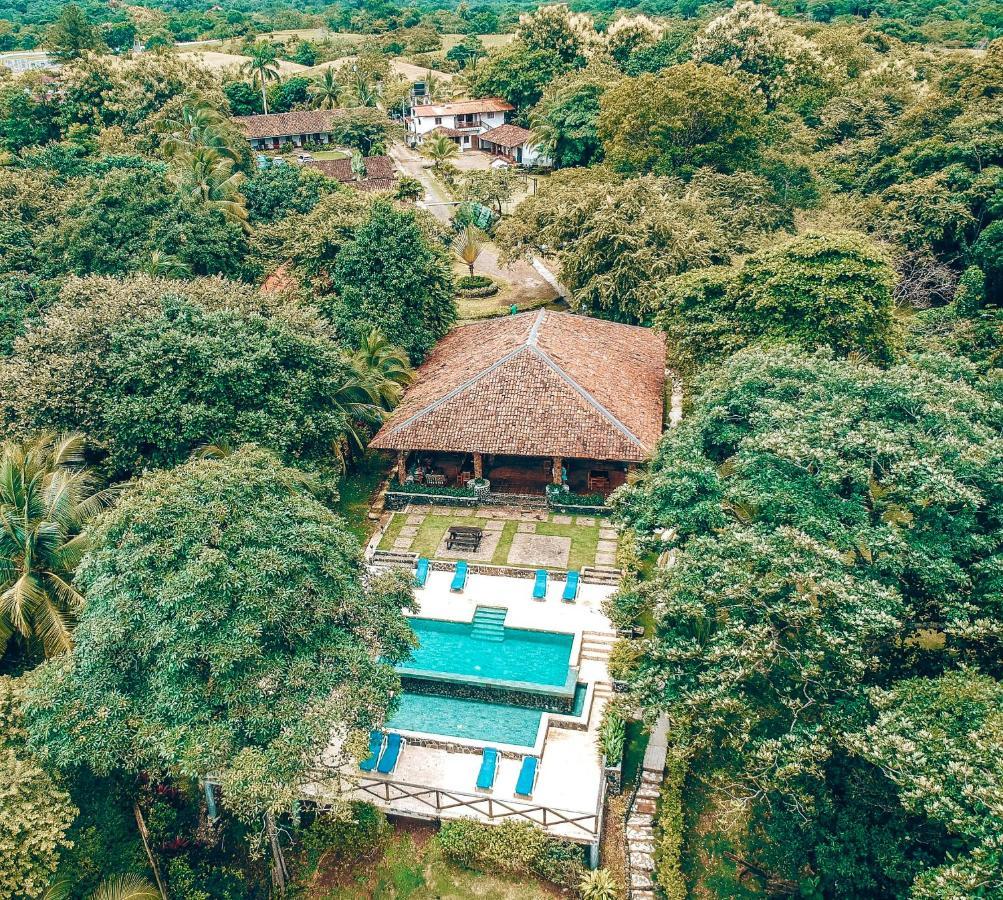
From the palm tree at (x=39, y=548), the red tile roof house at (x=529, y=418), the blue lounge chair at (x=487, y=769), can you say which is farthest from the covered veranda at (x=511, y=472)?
the palm tree at (x=39, y=548)

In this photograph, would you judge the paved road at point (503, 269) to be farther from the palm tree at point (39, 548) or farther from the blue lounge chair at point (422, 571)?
the palm tree at point (39, 548)

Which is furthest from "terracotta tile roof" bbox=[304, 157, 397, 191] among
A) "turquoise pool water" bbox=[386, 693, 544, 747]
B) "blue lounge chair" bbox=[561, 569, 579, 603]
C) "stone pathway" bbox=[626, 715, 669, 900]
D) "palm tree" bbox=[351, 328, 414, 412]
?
"stone pathway" bbox=[626, 715, 669, 900]

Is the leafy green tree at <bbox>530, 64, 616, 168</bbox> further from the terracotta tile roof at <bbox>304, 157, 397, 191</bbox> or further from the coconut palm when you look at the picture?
the coconut palm

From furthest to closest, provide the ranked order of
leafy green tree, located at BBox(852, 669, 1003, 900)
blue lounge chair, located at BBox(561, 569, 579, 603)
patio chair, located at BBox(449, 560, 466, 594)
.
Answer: patio chair, located at BBox(449, 560, 466, 594) < blue lounge chair, located at BBox(561, 569, 579, 603) < leafy green tree, located at BBox(852, 669, 1003, 900)

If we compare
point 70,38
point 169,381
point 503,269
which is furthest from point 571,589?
point 70,38

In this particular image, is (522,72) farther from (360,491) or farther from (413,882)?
(413,882)

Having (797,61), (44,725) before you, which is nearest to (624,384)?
(44,725)

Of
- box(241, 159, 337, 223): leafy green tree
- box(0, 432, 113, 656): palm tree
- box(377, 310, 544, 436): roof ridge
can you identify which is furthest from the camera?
box(241, 159, 337, 223): leafy green tree
